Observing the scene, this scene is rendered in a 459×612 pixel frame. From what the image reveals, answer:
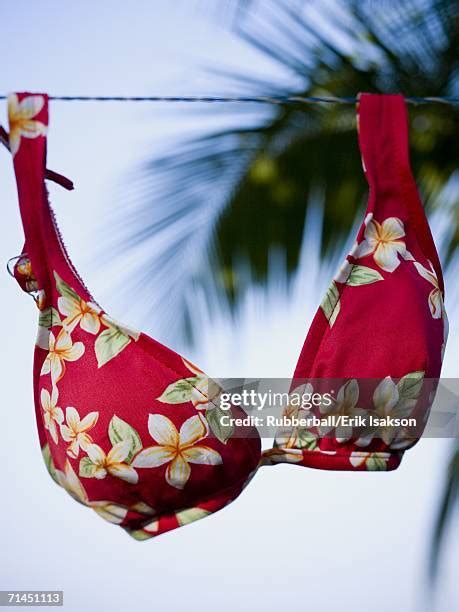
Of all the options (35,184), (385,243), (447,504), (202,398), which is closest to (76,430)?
(202,398)

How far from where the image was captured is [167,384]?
50.7 inches

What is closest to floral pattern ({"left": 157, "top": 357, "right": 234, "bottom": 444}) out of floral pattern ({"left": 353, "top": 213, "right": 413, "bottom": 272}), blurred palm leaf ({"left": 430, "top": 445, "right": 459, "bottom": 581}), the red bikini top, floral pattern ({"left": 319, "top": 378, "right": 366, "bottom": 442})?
the red bikini top

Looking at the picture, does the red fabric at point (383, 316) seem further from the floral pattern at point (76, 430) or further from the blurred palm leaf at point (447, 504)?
the blurred palm leaf at point (447, 504)

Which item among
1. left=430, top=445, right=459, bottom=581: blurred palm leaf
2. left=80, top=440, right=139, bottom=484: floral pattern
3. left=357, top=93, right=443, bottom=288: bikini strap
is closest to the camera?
left=80, top=440, right=139, bottom=484: floral pattern

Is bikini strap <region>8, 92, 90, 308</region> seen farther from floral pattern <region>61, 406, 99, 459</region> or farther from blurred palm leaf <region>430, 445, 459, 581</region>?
blurred palm leaf <region>430, 445, 459, 581</region>

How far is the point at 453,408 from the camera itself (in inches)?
57.0

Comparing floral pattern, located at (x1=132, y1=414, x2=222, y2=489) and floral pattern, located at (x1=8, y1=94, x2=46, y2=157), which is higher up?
floral pattern, located at (x1=8, y1=94, x2=46, y2=157)

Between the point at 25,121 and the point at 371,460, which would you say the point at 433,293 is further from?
the point at 25,121

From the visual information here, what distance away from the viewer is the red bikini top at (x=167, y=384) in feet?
4.18

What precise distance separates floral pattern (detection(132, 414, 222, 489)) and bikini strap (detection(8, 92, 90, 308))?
0.62 ft

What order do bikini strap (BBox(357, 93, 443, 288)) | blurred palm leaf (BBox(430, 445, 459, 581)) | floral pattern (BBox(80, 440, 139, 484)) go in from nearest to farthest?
floral pattern (BBox(80, 440, 139, 484))
bikini strap (BBox(357, 93, 443, 288))
blurred palm leaf (BBox(430, 445, 459, 581))

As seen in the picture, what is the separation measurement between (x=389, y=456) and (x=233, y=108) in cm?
114

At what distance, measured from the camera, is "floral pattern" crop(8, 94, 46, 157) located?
4.31ft

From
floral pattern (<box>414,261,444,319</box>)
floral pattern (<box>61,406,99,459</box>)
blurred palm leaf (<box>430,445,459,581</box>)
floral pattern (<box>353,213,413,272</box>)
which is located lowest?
blurred palm leaf (<box>430,445,459,581</box>)
